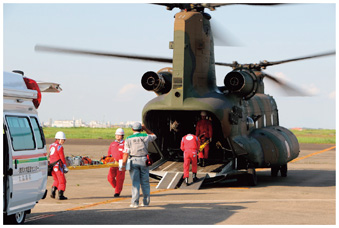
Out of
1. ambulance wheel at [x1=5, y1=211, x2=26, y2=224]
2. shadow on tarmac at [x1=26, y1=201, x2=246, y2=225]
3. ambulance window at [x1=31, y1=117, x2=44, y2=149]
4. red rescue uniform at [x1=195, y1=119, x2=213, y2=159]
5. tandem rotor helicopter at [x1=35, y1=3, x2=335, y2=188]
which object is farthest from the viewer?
red rescue uniform at [x1=195, y1=119, x2=213, y2=159]

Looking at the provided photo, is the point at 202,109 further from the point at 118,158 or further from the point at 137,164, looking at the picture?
the point at 137,164

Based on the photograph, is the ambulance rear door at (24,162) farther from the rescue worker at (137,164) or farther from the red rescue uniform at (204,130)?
the red rescue uniform at (204,130)

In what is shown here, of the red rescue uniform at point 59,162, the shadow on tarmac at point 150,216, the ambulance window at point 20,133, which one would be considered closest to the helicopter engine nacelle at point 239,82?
the shadow on tarmac at point 150,216

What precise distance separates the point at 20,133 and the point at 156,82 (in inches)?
364

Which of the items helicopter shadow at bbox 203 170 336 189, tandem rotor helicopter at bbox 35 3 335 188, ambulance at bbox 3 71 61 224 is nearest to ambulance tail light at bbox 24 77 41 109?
ambulance at bbox 3 71 61 224

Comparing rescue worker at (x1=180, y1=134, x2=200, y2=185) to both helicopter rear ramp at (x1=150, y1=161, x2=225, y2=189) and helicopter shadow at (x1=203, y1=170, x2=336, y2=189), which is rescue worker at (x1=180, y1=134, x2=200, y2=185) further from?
helicopter shadow at (x1=203, y1=170, x2=336, y2=189)

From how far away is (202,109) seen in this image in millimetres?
18125

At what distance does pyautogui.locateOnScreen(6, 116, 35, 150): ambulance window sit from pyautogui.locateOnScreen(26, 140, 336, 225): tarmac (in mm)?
1586

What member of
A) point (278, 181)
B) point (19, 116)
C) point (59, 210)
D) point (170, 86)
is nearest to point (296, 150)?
point (278, 181)

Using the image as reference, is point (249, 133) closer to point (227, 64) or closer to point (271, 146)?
point (271, 146)

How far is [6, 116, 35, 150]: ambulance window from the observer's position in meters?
10.1

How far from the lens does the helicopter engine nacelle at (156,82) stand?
1928cm

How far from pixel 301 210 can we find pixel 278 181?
802 cm

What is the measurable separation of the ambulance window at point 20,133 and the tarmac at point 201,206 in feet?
5.20
